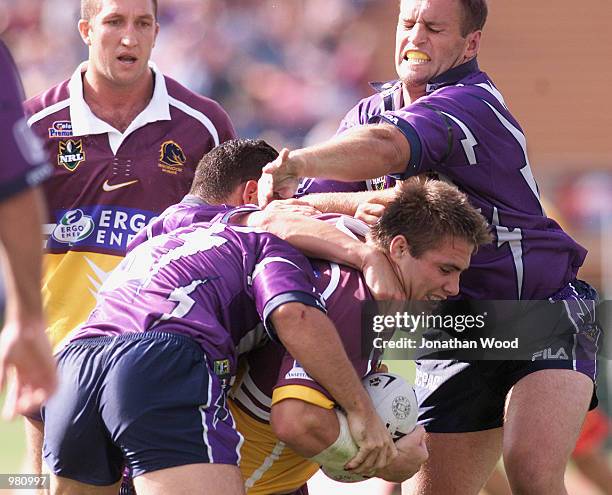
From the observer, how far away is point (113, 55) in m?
5.20

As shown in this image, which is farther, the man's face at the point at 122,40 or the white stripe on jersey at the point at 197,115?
the white stripe on jersey at the point at 197,115

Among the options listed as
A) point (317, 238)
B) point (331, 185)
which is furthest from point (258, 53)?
point (317, 238)

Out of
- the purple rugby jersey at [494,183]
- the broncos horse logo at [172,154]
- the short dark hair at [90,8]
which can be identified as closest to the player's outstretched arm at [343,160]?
the purple rugby jersey at [494,183]

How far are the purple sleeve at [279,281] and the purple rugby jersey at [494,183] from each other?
0.83 metres

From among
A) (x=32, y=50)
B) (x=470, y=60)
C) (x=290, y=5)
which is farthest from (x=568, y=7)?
(x=470, y=60)

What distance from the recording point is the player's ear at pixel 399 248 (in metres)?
4.01

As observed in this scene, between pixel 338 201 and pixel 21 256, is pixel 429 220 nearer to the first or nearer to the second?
pixel 338 201

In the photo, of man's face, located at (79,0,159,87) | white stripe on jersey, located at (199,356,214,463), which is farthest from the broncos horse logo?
white stripe on jersey, located at (199,356,214,463)

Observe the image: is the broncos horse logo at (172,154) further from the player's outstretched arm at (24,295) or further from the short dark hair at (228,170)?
the player's outstretched arm at (24,295)

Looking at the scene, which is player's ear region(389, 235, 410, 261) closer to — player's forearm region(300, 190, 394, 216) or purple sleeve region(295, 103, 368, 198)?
player's forearm region(300, 190, 394, 216)

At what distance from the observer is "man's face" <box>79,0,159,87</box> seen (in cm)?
520

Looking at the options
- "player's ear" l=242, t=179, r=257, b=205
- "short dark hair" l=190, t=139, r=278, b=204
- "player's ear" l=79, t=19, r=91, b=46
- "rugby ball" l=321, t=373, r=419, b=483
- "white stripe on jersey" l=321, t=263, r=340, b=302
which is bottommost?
"rugby ball" l=321, t=373, r=419, b=483

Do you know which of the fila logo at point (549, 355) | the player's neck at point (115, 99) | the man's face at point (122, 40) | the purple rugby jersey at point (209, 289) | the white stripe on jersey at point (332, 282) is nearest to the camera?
the purple rugby jersey at point (209, 289)

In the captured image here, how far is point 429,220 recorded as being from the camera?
13.2 feet
